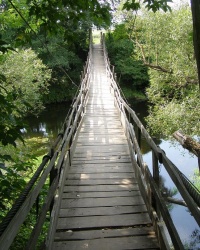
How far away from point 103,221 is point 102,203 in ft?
1.37

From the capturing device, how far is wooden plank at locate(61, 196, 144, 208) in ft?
10.9

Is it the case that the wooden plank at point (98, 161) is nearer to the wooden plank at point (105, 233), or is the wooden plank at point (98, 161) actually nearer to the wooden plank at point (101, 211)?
the wooden plank at point (101, 211)

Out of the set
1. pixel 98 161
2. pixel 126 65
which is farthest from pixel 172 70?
pixel 126 65

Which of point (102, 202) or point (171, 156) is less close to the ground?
point (102, 202)

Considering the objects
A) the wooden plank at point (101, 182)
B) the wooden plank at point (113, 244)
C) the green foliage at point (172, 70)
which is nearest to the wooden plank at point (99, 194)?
the wooden plank at point (101, 182)

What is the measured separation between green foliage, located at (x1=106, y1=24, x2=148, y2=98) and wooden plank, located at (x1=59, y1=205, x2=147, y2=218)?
19.7 m

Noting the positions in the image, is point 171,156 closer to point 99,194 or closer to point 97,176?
point 97,176

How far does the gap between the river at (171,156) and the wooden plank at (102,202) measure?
3.20ft

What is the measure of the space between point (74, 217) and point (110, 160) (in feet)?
6.52

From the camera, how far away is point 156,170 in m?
2.87

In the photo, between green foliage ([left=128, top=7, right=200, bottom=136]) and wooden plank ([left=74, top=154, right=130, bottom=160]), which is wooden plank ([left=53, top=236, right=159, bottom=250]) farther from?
green foliage ([left=128, top=7, right=200, bottom=136])

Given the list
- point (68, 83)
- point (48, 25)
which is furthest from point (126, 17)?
point (48, 25)

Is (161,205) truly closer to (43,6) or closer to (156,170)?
(156,170)

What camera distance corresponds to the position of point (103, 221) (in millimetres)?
2971
